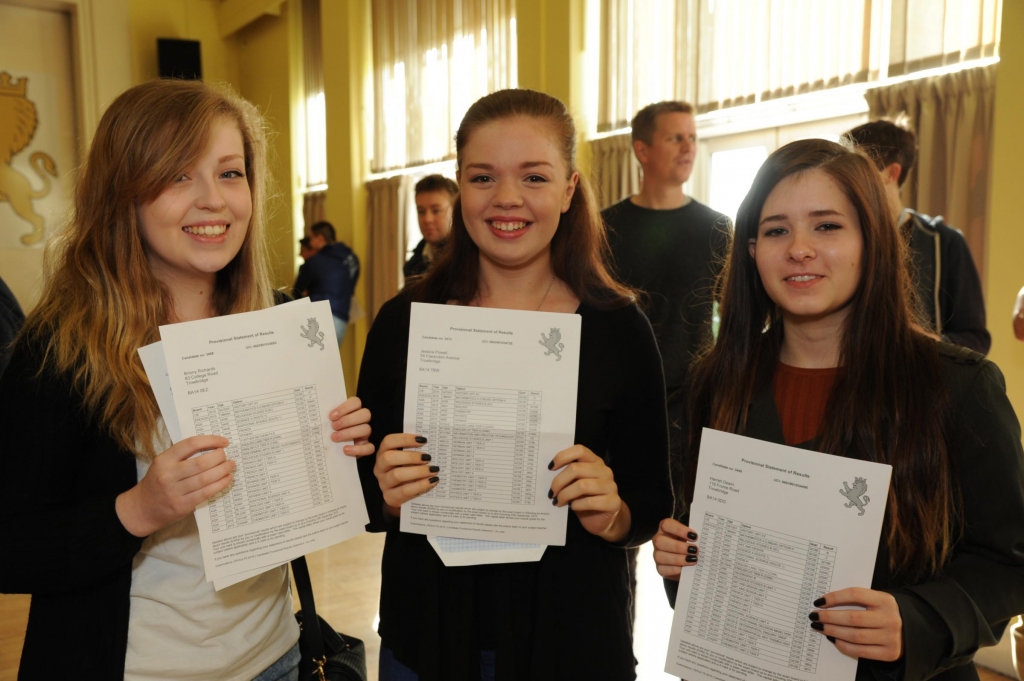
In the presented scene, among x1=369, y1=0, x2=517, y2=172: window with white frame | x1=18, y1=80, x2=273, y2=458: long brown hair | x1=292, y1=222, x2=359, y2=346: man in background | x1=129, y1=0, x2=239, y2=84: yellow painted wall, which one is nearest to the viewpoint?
x1=18, y1=80, x2=273, y2=458: long brown hair

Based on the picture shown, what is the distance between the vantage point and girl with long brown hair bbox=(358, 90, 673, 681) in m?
1.40

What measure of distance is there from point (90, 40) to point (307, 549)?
9958 millimetres

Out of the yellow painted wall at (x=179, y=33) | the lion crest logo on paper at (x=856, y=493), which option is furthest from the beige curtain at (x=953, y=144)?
the yellow painted wall at (x=179, y=33)

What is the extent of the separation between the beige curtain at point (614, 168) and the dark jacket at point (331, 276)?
109 inches

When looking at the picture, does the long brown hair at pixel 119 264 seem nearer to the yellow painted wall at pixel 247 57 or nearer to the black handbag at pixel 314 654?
the black handbag at pixel 314 654

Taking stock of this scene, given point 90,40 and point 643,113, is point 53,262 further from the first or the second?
point 90,40

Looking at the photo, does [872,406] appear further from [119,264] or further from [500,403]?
[119,264]

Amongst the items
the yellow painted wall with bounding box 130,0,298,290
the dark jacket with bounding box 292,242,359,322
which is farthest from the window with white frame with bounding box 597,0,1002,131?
the yellow painted wall with bounding box 130,0,298,290

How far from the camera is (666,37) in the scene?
5262mm

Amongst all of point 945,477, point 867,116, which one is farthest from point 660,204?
point 945,477

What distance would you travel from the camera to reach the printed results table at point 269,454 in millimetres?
1243

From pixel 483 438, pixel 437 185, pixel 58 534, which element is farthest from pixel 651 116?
pixel 58 534

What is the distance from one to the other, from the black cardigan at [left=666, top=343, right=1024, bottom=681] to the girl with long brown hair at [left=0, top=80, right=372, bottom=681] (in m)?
0.92

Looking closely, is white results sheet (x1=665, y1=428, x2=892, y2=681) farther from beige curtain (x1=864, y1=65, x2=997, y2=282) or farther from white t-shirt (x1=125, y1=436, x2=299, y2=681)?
beige curtain (x1=864, y1=65, x2=997, y2=282)
